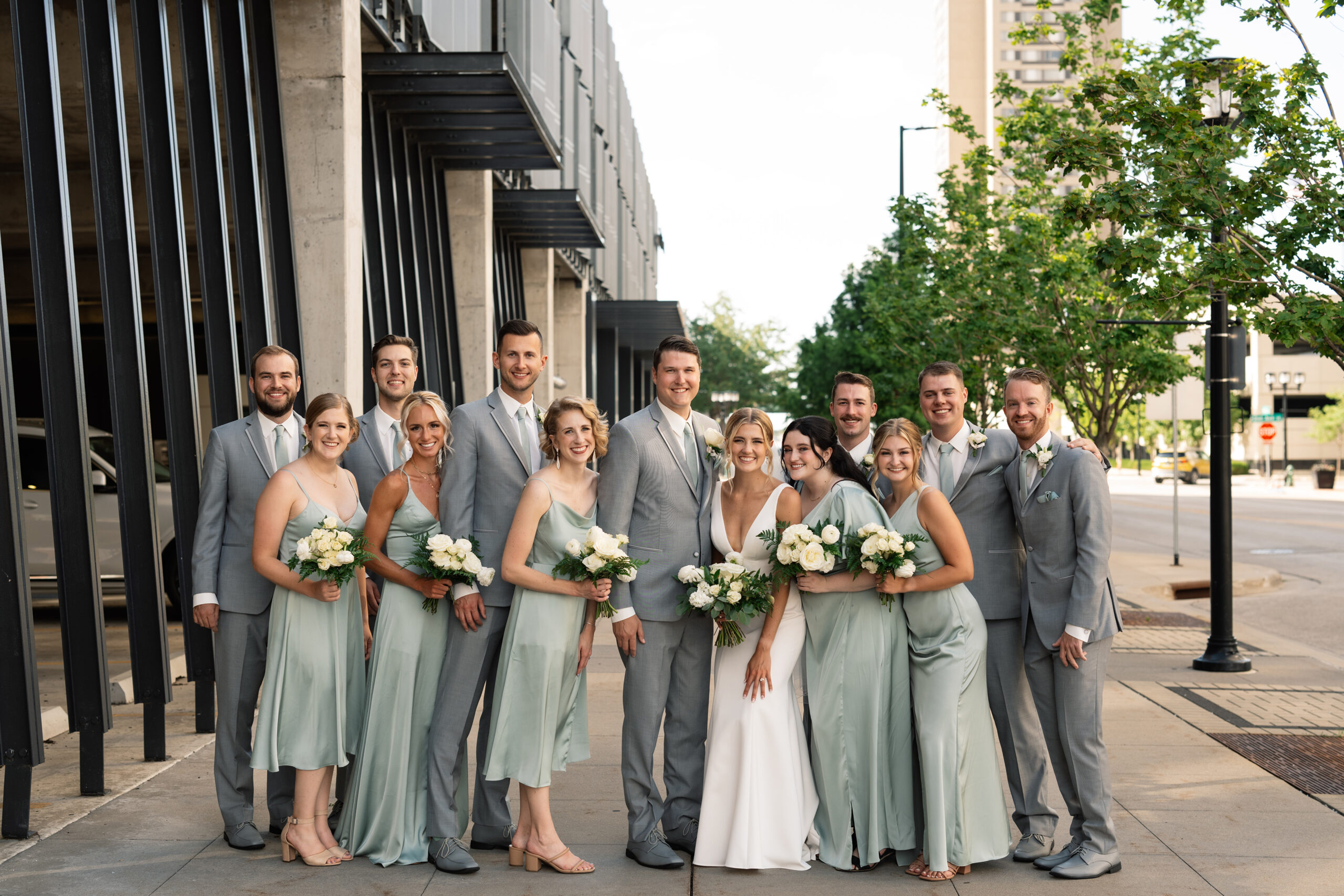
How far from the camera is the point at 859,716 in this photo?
5.26 m

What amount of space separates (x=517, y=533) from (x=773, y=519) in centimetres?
111

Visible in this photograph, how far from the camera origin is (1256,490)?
5719 centimetres

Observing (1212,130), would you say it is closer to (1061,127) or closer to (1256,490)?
(1061,127)

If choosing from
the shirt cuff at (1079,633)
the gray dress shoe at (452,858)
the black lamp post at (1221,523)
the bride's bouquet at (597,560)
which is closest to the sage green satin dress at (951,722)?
the shirt cuff at (1079,633)

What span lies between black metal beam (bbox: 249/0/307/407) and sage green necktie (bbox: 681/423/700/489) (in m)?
4.87

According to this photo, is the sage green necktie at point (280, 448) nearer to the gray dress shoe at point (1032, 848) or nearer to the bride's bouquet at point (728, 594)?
the bride's bouquet at point (728, 594)

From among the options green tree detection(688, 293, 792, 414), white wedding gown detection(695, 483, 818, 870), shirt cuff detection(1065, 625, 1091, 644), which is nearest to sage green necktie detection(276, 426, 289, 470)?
white wedding gown detection(695, 483, 818, 870)

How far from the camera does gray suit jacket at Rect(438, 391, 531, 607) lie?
5.28m

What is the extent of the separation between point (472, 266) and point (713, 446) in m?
10.1

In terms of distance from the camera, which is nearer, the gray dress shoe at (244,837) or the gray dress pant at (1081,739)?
the gray dress pant at (1081,739)

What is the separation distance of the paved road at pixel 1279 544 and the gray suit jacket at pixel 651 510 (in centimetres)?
1016

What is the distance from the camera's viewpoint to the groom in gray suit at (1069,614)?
5.19m

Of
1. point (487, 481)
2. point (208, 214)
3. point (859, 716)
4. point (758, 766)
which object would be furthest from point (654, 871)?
point (208, 214)

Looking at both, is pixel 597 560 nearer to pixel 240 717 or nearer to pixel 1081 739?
pixel 240 717
